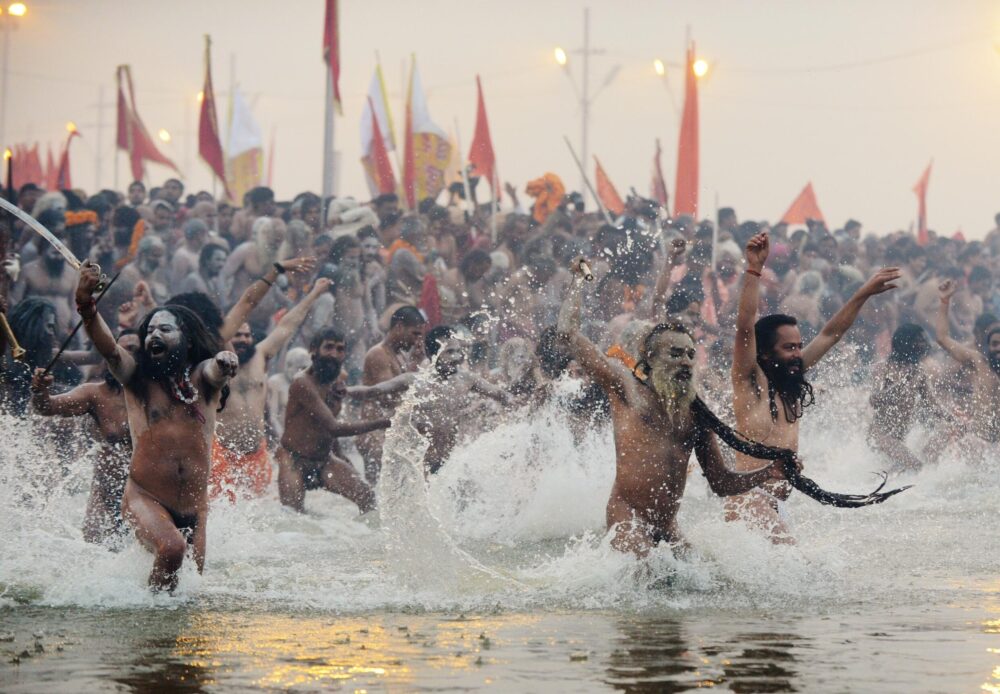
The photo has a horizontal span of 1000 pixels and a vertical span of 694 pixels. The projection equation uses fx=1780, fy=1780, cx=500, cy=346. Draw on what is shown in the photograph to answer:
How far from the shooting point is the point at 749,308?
27.5 ft

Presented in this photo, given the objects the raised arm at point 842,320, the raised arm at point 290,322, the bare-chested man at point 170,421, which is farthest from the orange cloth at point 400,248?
the bare-chested man at point 170,421

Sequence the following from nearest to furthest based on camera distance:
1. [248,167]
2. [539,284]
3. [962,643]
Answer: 1. [962,643]
2. [539,284]
3. [248,167]

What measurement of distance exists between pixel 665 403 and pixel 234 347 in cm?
442

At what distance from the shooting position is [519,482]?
1248 centimetres

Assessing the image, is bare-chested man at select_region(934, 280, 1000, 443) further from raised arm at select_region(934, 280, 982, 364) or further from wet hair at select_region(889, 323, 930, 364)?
wet hair at select_region(889, 323, 930, 364)

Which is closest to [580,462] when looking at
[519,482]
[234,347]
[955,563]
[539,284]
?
[519,482]

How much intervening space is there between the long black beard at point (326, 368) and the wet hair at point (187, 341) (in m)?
3.95

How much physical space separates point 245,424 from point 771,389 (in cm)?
455

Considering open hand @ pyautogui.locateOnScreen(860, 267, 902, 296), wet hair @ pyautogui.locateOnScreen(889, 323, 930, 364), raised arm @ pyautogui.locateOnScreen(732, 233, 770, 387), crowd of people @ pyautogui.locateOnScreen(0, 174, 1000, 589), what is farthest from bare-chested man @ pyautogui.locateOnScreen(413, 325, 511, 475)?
open hand @ pyautogui.locateOnScreen(860, 267, 902, 296)

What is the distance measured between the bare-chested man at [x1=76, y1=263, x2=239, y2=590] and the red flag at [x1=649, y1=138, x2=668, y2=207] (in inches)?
809

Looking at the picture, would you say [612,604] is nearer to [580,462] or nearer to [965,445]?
[580,462]

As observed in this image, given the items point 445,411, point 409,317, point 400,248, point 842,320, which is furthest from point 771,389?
point 400,248

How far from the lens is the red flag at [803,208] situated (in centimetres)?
2686

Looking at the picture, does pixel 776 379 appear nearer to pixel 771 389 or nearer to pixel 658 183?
pixel 771 389
